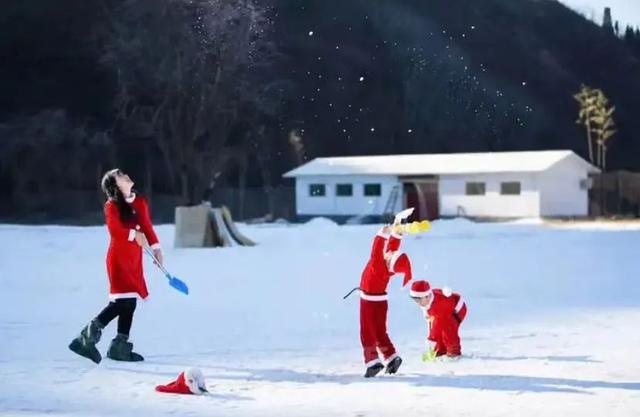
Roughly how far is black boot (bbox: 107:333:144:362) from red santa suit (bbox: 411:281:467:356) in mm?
2012

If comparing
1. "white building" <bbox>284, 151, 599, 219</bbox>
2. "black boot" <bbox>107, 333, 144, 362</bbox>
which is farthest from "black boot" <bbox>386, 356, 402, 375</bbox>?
"white building" <bbox>284, 151, 599, 219</bbox>

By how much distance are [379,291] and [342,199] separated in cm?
3678

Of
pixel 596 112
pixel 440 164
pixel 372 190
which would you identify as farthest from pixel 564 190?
pixel 596 112

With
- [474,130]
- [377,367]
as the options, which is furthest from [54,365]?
[474,130]

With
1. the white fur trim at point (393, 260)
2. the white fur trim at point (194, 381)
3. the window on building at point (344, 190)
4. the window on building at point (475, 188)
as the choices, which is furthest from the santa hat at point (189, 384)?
the window on building at point (344, 190)

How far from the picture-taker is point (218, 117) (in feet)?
147

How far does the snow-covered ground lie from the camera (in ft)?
16.7

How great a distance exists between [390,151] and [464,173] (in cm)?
1359

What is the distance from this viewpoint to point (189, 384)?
17.4 feet

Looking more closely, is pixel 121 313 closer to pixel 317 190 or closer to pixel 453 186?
pixel 453 186

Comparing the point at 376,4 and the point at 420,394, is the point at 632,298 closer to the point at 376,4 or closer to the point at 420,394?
the point at 420,394

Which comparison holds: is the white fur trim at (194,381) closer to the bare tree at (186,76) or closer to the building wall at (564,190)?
the bare tree at (186,76)

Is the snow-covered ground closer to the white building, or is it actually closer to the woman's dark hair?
the woman's dark hair

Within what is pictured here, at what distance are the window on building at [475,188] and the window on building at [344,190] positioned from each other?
17.5ft
